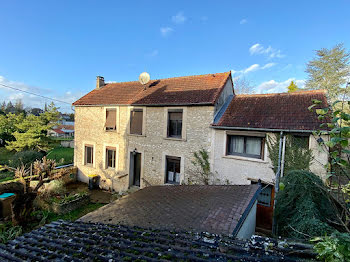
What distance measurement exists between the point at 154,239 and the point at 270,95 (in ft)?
36.3

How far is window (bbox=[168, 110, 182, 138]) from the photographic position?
12148 mm

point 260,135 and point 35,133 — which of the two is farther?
point 35,133

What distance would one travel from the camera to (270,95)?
11375 millimetres

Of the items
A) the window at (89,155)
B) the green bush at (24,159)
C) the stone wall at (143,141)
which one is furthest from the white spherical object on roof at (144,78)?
the green bush at (24,159)

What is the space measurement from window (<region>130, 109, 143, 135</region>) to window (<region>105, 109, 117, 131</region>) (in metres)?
1.81

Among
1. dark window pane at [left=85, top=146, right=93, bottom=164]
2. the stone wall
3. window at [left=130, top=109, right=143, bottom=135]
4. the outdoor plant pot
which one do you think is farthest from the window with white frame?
dark window pane at [left=85, top=146, right=93, bottom=164]

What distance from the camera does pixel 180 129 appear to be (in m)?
12.1

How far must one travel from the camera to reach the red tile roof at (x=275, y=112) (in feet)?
29.8

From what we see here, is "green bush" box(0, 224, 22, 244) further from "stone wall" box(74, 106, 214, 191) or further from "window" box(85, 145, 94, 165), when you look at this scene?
"window" box(85, 145, 94, 165)

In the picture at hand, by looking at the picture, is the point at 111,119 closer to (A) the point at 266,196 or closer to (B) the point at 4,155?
(A) the point at 266,196

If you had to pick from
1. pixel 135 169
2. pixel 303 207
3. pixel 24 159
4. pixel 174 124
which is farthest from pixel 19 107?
pixel 303 207

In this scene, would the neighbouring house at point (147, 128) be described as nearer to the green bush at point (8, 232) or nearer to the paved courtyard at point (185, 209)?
the paved courtyard at point (185, 209)

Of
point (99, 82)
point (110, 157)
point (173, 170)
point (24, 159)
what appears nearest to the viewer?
point (173, 170)

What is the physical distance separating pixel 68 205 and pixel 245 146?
11.6 metres
